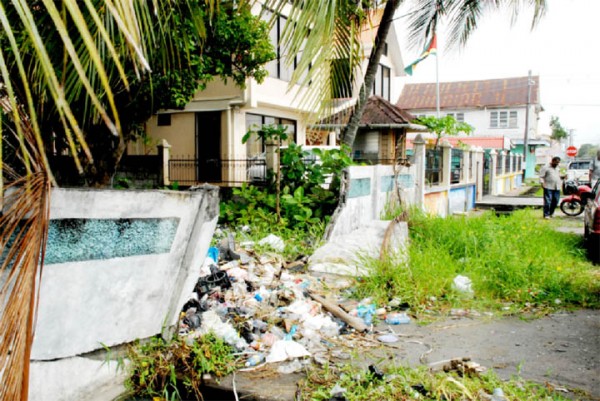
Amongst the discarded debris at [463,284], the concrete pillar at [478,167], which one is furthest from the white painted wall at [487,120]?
the discarded debris at [463,284]

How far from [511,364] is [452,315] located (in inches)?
47.3

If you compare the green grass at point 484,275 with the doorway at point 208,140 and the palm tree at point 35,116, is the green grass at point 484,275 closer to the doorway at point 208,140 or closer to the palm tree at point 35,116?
the palm tree at point 35,116

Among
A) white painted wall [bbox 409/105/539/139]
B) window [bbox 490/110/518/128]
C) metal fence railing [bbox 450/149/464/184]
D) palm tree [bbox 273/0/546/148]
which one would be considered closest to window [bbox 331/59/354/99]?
palm tree [bbox 273/0/546/148]

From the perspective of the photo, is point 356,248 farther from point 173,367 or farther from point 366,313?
point 173,367

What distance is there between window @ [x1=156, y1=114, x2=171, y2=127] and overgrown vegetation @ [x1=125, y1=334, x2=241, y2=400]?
41.6 feet

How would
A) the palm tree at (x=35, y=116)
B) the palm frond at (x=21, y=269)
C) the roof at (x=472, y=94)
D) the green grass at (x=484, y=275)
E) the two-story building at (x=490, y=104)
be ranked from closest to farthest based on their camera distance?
the palm tree at (x=35, y=116) → the palm frond at (x=21, y=269) → the green grass at (x=484, y=275) → the two-story building at (x=490, y=104) → the roof at (x=472, y=94)

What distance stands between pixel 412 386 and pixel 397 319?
4.99 feet

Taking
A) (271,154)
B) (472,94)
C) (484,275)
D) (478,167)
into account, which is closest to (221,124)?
(271,154)

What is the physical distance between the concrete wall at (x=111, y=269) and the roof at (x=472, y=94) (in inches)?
1498

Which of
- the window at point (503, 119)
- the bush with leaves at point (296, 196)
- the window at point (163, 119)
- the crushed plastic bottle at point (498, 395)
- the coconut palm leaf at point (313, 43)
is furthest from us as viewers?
the window at point (503, 119)

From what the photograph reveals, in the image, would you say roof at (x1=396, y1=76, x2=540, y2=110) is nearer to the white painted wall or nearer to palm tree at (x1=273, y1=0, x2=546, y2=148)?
the white painted wall

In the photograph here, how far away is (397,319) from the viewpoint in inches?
Result: 182

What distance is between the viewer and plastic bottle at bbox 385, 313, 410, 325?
15.1ft

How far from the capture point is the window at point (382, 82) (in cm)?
2130
